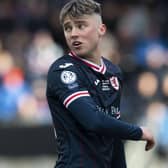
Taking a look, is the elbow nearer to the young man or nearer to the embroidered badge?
the young man

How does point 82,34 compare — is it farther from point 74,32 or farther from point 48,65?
point 48,65

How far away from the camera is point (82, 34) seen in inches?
188

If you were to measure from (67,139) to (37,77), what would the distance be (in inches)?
294

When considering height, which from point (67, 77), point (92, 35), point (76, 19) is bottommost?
point (67, 77)

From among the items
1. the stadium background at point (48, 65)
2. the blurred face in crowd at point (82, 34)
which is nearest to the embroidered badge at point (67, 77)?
the blurred face in crowd at point (82, 34)

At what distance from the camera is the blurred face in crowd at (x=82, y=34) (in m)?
4.76

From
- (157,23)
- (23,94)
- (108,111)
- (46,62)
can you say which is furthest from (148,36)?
(108,111)

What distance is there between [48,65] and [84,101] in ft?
25.7

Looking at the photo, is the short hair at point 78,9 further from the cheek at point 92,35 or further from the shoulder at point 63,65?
the shoulder at point 63,65

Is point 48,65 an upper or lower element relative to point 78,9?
lower

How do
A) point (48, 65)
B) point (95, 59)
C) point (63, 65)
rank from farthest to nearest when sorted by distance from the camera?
point (48, 65) < point (95, 59) < point (63, 65)

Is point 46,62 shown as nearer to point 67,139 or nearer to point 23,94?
point 23,94

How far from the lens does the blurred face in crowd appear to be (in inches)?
187

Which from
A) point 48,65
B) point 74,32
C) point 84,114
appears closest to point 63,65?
point 74,32
